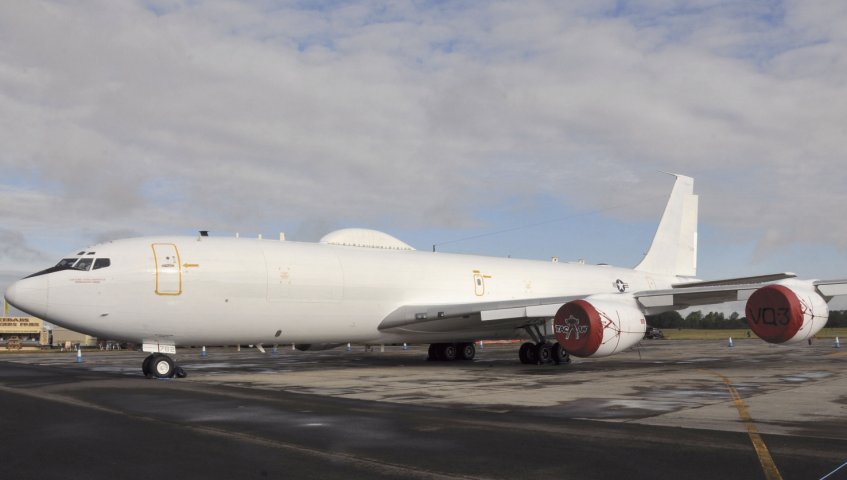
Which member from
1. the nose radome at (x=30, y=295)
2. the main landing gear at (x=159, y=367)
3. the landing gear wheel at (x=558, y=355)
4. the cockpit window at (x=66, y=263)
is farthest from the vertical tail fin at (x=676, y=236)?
the nose radome at (x=30, y=295)

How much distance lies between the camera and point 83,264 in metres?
18.7

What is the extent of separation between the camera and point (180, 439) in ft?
29.9

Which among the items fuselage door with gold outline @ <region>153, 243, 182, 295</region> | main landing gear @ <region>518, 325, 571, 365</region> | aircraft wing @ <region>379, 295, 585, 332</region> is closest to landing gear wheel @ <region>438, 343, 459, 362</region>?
main landing gear @ <region>518, 325, 571, 365</region>

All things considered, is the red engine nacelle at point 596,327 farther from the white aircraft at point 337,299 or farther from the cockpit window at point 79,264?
the cockpit window at point 79,264

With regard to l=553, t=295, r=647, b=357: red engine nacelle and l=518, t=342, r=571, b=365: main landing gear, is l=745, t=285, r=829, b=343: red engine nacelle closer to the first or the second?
l=553, t=295, r=647, b=357: red engine nacelle

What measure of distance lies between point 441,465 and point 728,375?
602 inches

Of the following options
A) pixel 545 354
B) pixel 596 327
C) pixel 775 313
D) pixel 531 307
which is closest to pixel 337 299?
pixel 531 307

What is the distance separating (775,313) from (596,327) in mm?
5485

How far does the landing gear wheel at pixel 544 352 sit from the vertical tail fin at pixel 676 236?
10.7 meters

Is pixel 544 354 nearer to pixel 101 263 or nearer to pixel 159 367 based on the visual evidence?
pixel 159 367

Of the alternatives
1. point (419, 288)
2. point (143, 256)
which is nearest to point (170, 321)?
point (143, 256)

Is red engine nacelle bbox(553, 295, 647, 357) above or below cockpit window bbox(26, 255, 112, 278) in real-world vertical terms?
below

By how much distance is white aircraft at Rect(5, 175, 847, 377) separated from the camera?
61.5 ft

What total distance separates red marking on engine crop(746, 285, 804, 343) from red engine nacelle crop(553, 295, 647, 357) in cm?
331
